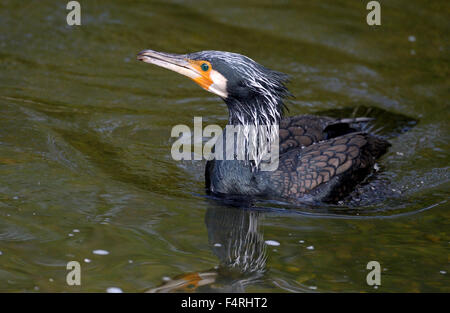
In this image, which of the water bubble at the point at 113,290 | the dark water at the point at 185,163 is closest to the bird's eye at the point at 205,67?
the dark water at the point at 185,163

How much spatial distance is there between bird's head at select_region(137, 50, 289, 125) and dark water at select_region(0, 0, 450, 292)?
3.32 feet

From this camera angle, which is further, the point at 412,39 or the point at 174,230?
the point at 412,39

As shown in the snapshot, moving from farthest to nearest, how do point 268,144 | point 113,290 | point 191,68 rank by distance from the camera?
point 268,144 < point 191,68 < point 113,290

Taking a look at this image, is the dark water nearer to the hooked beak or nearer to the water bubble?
the water bubble

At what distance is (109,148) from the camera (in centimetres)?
816

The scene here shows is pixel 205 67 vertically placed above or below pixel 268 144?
above

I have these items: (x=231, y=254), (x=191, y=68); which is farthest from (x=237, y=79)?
(x=231, y=254)

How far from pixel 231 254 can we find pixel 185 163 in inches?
82.6

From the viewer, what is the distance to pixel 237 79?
652 centimetres

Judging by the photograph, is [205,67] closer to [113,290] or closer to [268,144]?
[268,144]

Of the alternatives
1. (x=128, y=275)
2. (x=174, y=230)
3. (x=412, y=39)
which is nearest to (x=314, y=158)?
(x=174, y=230)

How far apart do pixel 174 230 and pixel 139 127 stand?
8.83ft

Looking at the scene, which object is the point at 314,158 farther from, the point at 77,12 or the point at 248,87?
the point at 77,12
